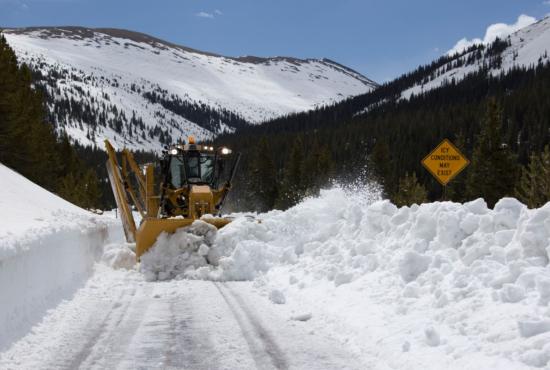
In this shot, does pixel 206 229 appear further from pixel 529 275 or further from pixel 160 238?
pixel 529 275

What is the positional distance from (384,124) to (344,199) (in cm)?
9478

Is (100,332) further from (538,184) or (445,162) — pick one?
(538,184)

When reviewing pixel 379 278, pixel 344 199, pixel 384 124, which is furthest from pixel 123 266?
pixel 384 124

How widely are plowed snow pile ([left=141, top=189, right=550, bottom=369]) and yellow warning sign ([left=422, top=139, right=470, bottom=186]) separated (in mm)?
2950

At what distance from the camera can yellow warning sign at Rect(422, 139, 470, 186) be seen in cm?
1177

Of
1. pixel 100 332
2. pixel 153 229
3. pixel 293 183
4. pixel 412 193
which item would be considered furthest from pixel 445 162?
pixel 293 183

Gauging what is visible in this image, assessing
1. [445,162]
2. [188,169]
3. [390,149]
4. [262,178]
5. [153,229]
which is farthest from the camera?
[390,149]

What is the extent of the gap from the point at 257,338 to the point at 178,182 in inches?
308

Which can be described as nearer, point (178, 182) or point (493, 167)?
point (178, 182)

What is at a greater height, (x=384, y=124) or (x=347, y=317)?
(x=384, y=124)

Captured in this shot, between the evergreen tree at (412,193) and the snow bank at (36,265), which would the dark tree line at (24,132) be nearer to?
the snow bank at (36,265)

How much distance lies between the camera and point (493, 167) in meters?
41.2

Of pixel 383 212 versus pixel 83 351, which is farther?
pixel 383 212

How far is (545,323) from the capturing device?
13.4 feet
